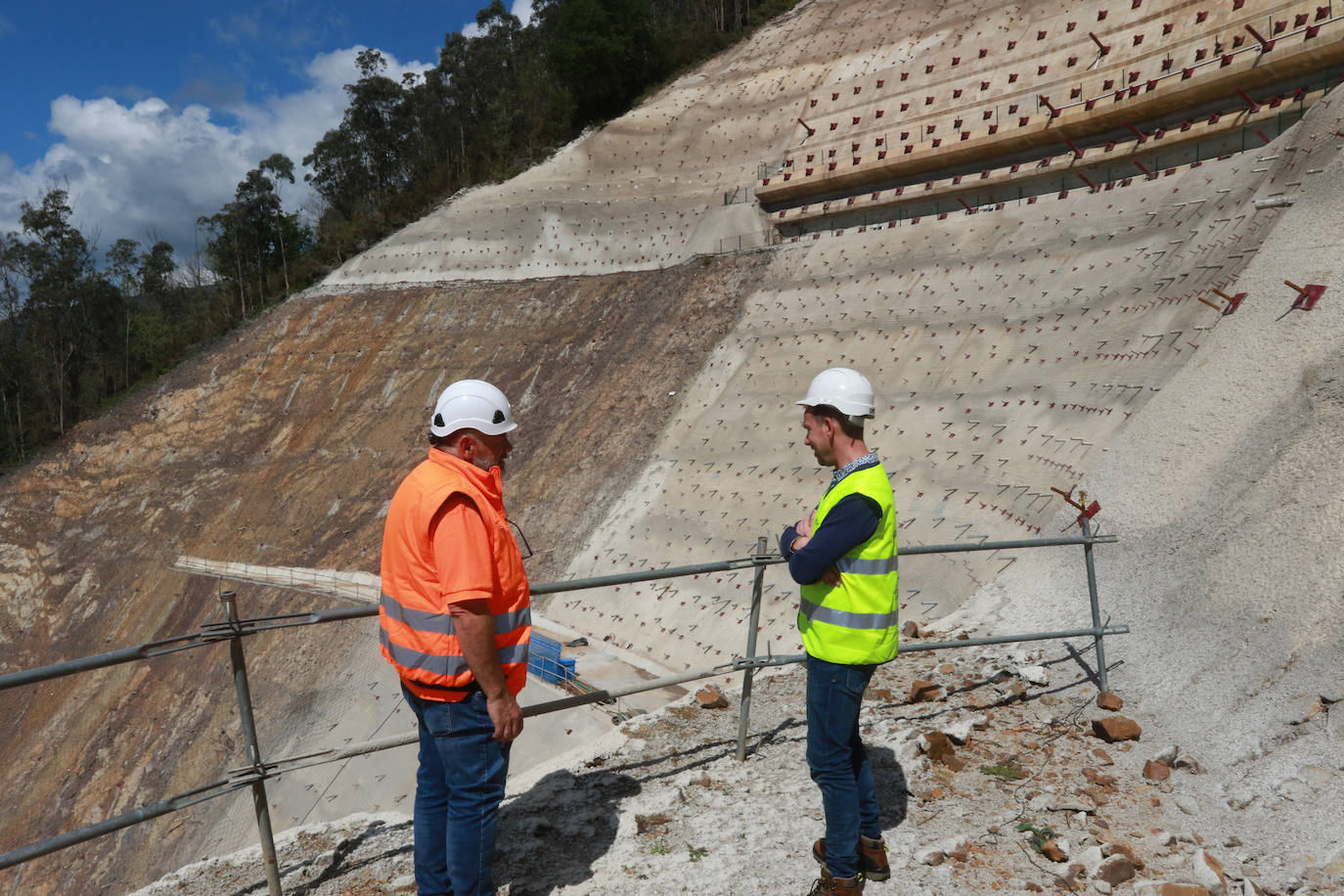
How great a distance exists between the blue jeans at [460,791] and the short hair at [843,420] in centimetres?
174

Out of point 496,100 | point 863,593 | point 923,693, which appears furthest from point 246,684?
point 496,100

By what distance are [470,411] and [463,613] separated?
0.76m

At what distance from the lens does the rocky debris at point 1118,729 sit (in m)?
4.68

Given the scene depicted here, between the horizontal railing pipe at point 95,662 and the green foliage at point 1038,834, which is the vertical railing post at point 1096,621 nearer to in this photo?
the green foliage at point 1038,834

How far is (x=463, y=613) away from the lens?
2752 mm

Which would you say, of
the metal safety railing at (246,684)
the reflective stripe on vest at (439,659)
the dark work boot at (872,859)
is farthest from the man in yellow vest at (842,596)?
the reflective stripe on vest at (439,659)

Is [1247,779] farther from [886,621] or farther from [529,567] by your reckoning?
[529,567]

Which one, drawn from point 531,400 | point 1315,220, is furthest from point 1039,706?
point 531,400

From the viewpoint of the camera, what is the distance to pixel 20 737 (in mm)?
17312

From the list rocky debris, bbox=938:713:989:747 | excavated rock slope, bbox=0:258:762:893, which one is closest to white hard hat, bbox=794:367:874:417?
rocky debris, bbox=938:713:989:747

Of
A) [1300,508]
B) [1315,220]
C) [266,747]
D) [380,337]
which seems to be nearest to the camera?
[1300,508]

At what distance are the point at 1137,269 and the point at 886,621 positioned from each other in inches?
430

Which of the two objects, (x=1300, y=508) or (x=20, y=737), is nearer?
(x=1300, y=508)

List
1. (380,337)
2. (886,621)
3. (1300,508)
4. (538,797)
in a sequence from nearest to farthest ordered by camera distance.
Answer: (886,621), (538,797), (1300,508), (380,337)
